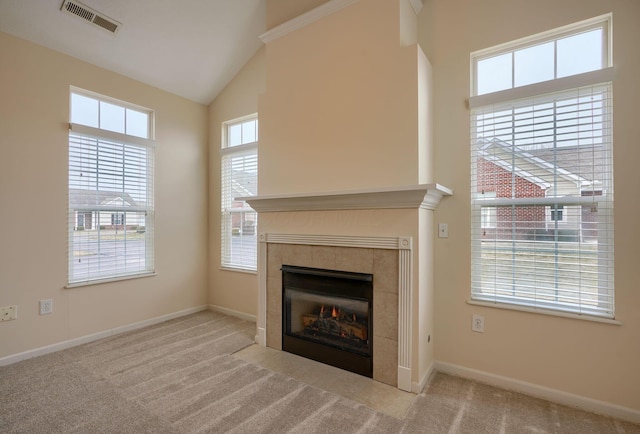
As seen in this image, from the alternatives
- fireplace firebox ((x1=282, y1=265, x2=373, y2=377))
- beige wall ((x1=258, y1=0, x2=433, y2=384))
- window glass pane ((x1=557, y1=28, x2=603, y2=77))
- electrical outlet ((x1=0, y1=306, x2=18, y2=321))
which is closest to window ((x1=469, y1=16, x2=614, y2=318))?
window glass pane ((x1=557, y1=28, x2=603, y2=77))

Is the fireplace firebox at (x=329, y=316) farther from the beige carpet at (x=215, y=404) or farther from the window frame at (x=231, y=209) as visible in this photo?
the window frame at (x=231, y=209)

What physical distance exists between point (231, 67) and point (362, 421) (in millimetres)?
3917

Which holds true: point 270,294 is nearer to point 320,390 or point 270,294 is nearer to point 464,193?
point 320,390

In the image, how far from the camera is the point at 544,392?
7.17 ft

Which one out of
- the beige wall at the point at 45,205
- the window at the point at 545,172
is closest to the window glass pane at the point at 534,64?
the window at the point at 545,172

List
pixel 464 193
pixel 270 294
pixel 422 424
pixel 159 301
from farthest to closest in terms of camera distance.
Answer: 1. pixel 159 301
2. pixel 270 294
3. pixel 464 193
4. pixel 422 424

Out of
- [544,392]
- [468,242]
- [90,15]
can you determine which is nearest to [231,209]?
[90,15]

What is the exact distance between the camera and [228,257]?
4.11 metres

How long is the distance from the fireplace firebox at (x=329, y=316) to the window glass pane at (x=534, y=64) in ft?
6.27

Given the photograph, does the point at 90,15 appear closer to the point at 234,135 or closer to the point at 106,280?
the point at 234,135

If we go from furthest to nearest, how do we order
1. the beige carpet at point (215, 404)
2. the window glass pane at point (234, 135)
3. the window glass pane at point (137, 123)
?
the window glass pane at point (234, 135)
the window glass pane at point (137, 123)
the beige carpet at point (215, 404)

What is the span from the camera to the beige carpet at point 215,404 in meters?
1.89

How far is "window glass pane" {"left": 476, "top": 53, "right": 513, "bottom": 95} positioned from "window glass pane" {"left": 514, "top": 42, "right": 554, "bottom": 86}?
0.05 m

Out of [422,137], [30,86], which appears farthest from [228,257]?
[422,137]
